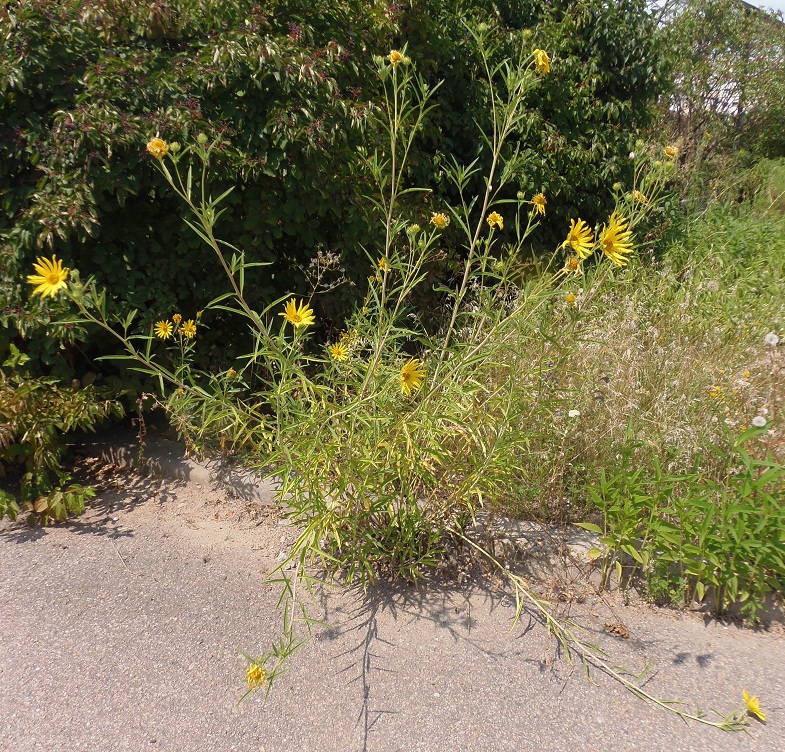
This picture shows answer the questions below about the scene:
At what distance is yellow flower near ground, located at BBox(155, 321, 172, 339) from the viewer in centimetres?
298

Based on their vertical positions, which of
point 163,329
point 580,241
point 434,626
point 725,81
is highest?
point 725,81

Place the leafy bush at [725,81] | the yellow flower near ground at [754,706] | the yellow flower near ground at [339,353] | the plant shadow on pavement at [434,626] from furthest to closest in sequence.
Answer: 1. the leafy bush at [725,81]
2. the yellow flower near ground at [339,353]
3. the plant shadow on pavement at [434,626]
4. the yellow flower near ground at [754,706]

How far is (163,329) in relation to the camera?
9.91ft

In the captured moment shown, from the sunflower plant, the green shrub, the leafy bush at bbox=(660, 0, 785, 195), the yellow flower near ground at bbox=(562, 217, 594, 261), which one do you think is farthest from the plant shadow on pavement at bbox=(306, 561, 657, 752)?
the leafy bush at bbox=(660, 0, 785, 195)

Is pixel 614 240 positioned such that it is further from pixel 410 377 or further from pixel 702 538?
pixel 702 538

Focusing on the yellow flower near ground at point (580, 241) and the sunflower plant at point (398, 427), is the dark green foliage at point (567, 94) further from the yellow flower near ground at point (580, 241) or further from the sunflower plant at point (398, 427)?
the yellow flower near ground at point (580, 241)

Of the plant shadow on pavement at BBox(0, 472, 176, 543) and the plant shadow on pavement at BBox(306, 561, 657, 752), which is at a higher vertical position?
the plant shadow on pavement at BBox(306, 561, 657, 752)

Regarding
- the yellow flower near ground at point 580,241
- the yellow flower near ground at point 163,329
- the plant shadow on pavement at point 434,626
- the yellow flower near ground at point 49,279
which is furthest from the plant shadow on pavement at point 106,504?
the yellow flower near ground at point 580,241

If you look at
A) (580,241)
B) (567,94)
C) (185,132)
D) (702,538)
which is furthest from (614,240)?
(567,94)

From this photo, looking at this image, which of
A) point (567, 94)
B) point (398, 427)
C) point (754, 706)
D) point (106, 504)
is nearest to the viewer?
point (754, 706)

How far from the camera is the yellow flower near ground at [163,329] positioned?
298 centimetres

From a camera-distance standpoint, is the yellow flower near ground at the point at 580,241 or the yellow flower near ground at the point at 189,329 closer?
the yellow flower near ground at the point at 580,241

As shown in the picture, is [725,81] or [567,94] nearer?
[567,94]

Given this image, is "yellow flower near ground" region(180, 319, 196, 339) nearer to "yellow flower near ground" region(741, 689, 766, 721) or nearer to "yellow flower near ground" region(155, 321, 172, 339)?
"yellow flower near ground" region(155, 321, 172, 339)
